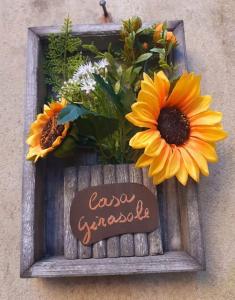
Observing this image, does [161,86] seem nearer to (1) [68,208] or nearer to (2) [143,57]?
(2) [143,57]

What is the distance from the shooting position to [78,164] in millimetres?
535

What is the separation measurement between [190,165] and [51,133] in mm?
172

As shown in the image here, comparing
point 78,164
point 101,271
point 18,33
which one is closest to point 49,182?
point 78,164

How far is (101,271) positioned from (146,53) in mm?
282

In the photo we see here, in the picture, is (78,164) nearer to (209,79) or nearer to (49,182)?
(49,182)

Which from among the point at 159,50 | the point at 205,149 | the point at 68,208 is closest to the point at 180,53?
the point at 159,50

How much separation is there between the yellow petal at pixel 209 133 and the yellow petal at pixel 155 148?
5 centimetres

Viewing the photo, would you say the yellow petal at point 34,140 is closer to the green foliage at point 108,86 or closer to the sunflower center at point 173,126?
the green foliage at point 108,86

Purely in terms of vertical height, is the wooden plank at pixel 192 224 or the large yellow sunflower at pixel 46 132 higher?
the large yellow sunflower at pixel 46 132

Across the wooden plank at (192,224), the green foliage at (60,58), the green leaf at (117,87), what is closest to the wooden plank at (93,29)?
the green foliage at (60,58)

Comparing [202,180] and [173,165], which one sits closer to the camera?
[173,165]

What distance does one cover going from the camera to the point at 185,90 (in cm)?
45

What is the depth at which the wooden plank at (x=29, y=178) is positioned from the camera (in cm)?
46

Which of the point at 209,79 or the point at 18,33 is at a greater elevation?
the point at 18,33
